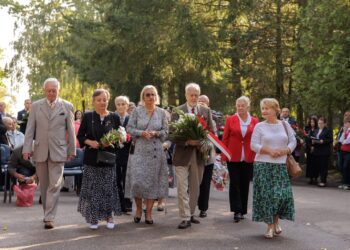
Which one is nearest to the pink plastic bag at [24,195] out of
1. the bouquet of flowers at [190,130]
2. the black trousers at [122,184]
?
the black trousers at [122,184]

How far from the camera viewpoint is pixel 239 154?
33.8 ft

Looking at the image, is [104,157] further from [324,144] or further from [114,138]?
[324,144]

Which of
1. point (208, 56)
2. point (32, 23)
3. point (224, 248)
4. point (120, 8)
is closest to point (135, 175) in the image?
point (224, 248)

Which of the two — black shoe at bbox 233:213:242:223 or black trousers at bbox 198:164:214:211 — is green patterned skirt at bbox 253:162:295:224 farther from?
black trousers at bbox 198:164:214:211

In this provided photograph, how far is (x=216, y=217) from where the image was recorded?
35.2 feet

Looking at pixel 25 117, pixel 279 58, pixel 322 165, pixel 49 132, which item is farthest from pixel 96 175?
pixel 279 58

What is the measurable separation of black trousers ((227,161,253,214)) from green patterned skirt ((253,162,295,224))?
1.31 meters

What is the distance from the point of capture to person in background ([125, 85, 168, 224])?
31.4 ft

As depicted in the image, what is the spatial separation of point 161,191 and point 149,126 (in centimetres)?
95

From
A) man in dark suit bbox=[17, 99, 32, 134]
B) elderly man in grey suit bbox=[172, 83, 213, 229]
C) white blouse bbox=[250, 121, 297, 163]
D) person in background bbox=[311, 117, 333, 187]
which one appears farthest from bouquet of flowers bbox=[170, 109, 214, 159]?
person in background bbox=[311, 117, 333, 187]

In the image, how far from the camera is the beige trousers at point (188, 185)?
376 inches

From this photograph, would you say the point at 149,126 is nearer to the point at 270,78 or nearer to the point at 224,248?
the point at 224,248

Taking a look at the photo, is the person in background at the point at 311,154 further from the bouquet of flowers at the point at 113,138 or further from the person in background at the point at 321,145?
the bouquet of flowers at the point at 113,138

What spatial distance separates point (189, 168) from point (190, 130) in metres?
0.62
